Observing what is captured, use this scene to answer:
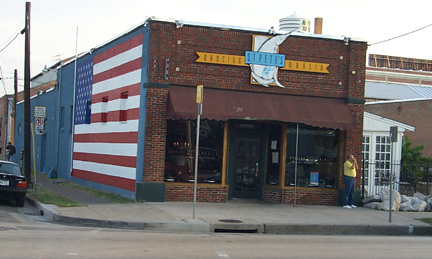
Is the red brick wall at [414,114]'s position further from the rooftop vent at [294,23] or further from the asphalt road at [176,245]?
the asphalt road at [176,245]

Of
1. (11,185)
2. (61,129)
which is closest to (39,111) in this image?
(11,185)

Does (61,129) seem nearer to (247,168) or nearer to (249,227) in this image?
(247,168)

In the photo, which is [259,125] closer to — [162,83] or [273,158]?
[273,158]

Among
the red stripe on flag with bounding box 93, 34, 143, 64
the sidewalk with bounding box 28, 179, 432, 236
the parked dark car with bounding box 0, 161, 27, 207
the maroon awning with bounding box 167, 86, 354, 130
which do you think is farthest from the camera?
the red stripe on flag with bounding box 93, 34, 143, 64

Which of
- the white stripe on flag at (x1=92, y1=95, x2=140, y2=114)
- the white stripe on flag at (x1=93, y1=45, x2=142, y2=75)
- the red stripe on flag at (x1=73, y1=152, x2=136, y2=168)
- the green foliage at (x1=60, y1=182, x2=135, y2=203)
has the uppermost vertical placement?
the white stripe on flag at (x1=93, y1=45, x2=142, y2=75)

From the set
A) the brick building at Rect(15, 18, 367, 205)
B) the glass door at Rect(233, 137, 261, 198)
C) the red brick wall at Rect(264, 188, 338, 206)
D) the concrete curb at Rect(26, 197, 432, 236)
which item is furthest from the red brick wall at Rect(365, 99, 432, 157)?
the concrete curb at Rect(26, 197, 432, 236)

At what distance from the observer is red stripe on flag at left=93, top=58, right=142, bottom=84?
56.5ft

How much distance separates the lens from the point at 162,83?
635 inches

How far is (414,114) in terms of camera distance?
38875 millimetres

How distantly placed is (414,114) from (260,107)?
26.0 meters

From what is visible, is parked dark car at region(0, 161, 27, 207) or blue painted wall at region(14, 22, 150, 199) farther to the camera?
blue painted wall at region(14, 22, 150, 199)

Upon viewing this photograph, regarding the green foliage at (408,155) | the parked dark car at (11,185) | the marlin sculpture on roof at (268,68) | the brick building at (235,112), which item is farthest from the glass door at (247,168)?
the green foliage at (408,155)

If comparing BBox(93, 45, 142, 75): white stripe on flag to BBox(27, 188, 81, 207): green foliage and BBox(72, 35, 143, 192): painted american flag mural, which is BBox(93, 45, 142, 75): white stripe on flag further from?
BBox(27, 188, 81, 207): green foliage

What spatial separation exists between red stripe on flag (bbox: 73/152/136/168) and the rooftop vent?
722cm
